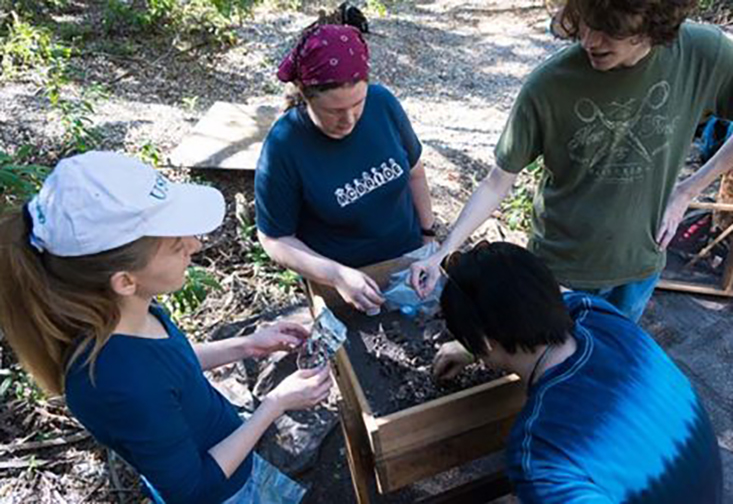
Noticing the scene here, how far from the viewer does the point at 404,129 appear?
2131mm

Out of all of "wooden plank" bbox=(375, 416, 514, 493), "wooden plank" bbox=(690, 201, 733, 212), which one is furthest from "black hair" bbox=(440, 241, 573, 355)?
"wooden plank" bbox=(690, 201, 733, 212)

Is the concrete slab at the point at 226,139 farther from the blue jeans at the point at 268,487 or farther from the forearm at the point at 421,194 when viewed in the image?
the blue jeans at the point at 268,487

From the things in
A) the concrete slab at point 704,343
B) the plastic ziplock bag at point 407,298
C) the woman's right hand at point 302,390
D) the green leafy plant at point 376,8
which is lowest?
the green leafy plant at point 376,8

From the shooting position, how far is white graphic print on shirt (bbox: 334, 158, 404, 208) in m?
1.97

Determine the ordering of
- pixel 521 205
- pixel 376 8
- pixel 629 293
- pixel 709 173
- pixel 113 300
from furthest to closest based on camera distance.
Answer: pixel 376 8 → pixel 521 205 → pixel 629 293 → pixel 709 173 → pixel 113 300

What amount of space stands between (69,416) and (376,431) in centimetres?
174

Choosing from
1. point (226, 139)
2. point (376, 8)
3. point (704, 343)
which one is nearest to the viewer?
point (704, 343)

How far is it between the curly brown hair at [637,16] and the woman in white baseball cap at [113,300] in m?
1.02

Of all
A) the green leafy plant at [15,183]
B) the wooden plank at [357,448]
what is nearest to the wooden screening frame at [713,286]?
the wooden plank at [357,448]

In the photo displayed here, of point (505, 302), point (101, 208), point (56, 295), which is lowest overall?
point (505, 302)

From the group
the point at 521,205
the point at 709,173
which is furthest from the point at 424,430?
the point at 521,205

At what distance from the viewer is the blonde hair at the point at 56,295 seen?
44.1 inches

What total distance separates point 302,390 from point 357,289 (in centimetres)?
42

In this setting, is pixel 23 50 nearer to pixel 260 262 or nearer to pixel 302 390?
pixel 260 262
